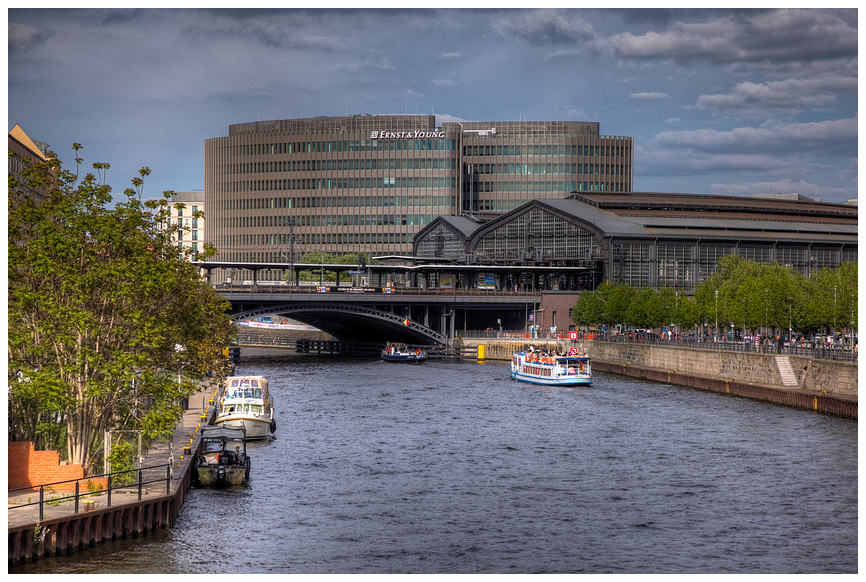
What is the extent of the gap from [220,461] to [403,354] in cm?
8858

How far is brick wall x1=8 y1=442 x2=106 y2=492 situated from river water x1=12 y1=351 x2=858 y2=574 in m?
3.65

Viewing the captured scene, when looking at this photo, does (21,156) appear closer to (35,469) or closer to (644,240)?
(35,469)

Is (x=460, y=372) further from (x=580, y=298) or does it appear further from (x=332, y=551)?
(x=332, y=551)

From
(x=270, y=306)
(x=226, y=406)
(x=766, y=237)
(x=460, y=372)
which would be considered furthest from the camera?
(x=766, y=237)

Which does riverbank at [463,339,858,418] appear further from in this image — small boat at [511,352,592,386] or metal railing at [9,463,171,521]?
metal railing at [9,463,171,521]

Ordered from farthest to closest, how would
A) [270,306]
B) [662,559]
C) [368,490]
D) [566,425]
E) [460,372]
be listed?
[270,306] → [460,372] → [566,425] → [368,490] → [662,559]

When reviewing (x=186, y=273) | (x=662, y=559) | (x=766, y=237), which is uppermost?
(x=766, y=237)

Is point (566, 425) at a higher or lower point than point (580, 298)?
lower

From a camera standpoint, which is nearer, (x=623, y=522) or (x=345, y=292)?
(x=623, y=522)

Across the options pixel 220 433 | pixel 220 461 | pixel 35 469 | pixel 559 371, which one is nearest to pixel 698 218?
pixel 559 371

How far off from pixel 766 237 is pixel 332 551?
139 m

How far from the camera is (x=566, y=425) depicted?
76.9m

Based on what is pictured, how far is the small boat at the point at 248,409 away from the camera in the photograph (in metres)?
68.8
